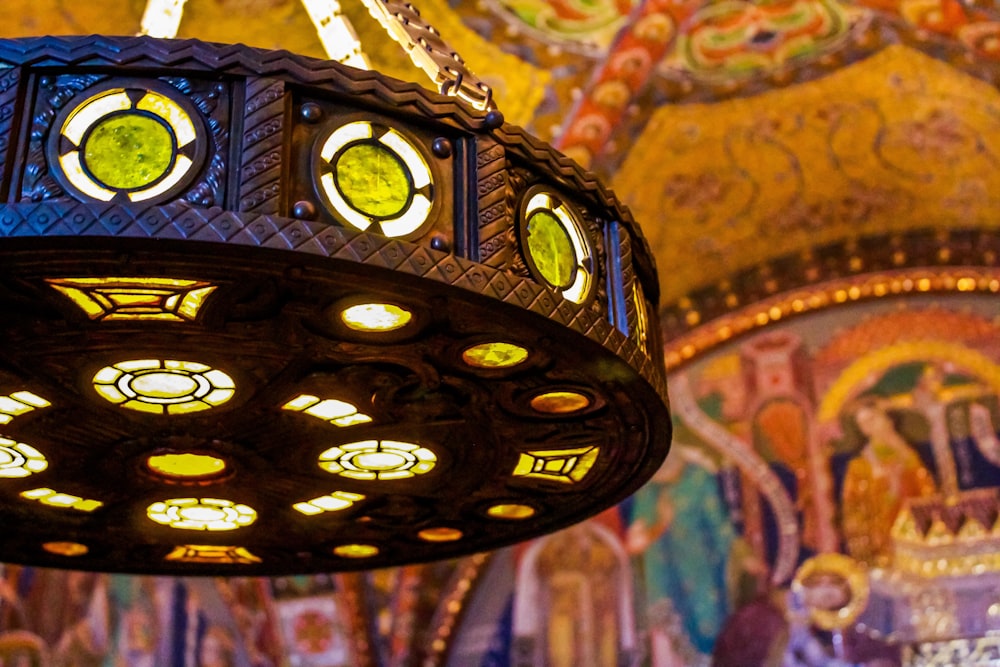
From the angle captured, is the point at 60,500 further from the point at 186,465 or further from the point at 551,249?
the point at 551,249

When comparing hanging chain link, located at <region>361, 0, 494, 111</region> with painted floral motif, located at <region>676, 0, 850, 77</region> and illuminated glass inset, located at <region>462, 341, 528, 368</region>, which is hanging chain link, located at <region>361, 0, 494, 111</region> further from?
painted floral motif, located at <region>676, 0, 850, 77</region>

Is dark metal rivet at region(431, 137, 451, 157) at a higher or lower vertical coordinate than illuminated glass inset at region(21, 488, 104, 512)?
higher

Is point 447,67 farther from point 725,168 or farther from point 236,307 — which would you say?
point 725,168

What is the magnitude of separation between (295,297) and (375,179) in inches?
13.0

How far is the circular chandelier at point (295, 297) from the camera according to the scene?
110 inches

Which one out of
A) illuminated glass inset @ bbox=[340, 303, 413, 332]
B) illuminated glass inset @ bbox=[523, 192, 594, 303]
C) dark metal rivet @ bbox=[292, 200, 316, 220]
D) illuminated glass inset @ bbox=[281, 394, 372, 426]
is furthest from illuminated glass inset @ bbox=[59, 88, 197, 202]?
illuminated glass inset @ bbox=[281, 394, 372, 426]

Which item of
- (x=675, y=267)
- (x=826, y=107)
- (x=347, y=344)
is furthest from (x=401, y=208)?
(x=675, y=267)

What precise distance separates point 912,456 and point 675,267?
2.05m

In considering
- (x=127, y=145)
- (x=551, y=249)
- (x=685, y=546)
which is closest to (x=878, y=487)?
(x=685, y=546)

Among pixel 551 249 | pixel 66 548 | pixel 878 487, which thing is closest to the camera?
pixel 551 249

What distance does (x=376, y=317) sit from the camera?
3.15m

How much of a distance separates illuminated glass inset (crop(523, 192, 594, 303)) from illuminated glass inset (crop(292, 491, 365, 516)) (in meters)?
1.45

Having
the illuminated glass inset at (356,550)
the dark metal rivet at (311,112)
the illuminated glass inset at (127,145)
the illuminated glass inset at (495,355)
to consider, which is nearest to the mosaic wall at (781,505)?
the illuminated glass inset at (356,550)

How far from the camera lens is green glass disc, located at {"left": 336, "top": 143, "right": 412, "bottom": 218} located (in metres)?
2.95
